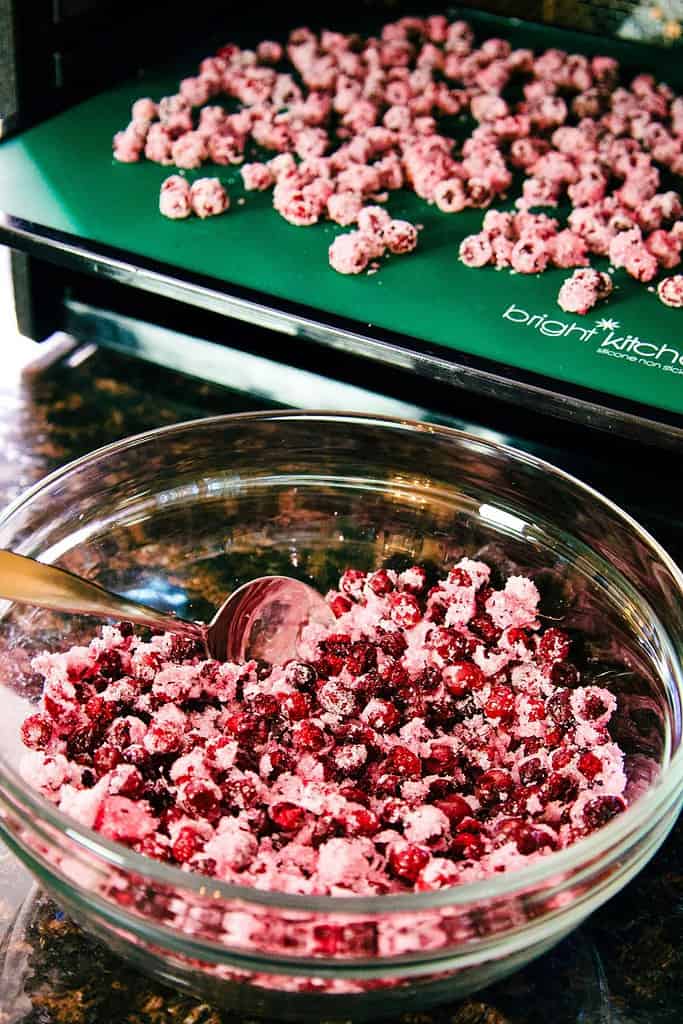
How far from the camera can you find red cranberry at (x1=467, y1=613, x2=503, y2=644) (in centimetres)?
104

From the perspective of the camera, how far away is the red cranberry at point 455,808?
87cm

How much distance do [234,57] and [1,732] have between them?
126 cm

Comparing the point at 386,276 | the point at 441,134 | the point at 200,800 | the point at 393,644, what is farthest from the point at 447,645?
the point at 441,134

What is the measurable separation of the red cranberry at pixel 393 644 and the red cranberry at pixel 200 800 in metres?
0.23

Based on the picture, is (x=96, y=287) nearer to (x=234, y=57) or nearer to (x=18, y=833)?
(x=234, y=57)

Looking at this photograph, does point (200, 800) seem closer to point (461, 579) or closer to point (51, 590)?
point (51, 590)

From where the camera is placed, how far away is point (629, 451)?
1265 millimetres

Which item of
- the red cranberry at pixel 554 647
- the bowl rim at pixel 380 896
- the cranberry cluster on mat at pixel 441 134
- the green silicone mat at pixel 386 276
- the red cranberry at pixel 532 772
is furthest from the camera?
the cranberry cluster on mat at pixel 441 134

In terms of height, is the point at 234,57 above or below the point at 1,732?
above

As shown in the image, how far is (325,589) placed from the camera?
3.70ft

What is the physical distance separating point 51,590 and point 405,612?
0.31 m

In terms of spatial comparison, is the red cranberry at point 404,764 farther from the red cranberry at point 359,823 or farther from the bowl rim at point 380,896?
the bowl rim at point 380,896

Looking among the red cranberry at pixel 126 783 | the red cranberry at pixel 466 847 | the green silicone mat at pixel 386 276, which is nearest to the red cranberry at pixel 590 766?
the red cranberry at pixel 466 847

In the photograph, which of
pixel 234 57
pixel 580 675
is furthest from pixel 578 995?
pixel 234 57
